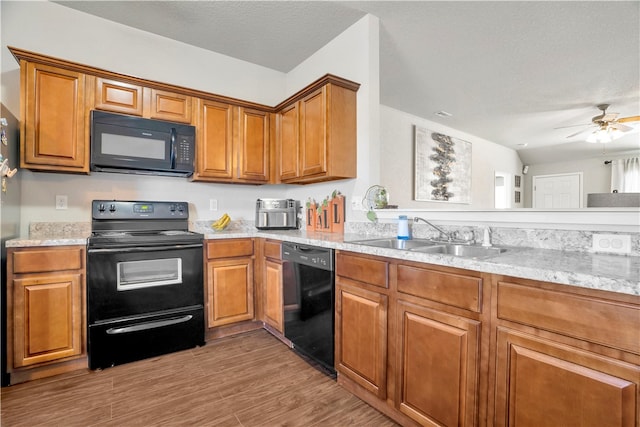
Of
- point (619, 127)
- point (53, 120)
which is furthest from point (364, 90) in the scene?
point (619, 127)

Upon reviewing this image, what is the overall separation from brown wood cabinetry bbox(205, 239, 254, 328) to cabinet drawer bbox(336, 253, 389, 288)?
3.72 ft

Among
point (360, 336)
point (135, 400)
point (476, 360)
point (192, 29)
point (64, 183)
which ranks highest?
point (192, 29)

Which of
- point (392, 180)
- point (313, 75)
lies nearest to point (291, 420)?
point (313, 75)

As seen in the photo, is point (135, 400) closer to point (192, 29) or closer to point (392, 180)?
point (192, 29)

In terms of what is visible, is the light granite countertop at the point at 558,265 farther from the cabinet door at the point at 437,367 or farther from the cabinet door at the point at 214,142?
the cabinet door at the point at 214,142

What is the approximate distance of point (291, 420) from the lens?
5.15 ft

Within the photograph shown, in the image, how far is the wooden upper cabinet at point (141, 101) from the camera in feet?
7.75

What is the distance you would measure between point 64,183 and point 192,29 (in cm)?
172

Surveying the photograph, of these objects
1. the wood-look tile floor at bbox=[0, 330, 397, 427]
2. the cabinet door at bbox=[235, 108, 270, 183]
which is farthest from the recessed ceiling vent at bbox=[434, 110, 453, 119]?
the wood-look tile floor at bbox=[0, 330, 397, 427]

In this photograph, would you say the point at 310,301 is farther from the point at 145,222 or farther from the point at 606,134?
the point at 606,134

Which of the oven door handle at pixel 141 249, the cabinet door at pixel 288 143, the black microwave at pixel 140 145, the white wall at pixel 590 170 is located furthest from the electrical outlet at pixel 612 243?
the white wall at pixel 590 170

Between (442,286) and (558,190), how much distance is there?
27.0 ft

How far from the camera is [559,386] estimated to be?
0.96 m

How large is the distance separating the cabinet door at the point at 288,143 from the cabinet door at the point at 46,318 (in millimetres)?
1815
